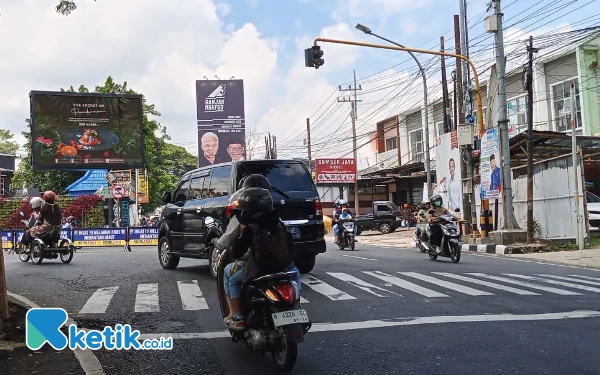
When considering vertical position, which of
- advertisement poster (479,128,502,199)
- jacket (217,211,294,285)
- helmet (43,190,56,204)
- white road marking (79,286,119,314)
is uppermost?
advertisement poster (479,128,502,199)

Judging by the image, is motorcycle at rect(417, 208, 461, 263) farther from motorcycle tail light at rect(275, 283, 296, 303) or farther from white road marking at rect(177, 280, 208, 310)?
motorcycle tail light at rect(275, 283, 296, 303)

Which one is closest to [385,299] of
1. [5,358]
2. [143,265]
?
[5,358]

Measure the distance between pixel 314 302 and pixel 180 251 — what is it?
4339 mm

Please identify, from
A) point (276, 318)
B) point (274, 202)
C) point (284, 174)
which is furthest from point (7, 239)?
point (276, 318)

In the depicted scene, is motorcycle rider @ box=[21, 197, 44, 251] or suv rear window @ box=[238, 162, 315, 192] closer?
suv rear window @ box=[238, 162, 315, 192]

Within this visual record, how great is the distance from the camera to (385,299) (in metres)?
8.05

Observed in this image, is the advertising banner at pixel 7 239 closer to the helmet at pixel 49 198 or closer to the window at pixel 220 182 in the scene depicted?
the helmet at pixel 49 198

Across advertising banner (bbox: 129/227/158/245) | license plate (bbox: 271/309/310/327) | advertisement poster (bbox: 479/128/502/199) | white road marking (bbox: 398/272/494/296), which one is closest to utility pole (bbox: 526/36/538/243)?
advertisement poster (bbox: 479/128/502/199)

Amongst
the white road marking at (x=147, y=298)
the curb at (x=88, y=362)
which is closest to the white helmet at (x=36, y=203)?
the white road marking at (x=147, y=298)

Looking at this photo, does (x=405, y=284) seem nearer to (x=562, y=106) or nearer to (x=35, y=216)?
(x=35, y=216)

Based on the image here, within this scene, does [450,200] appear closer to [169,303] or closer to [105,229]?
[105,229]

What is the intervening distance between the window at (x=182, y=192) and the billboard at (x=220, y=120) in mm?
31821

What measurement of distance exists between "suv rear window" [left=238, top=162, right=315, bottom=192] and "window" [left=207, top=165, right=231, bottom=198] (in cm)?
33
